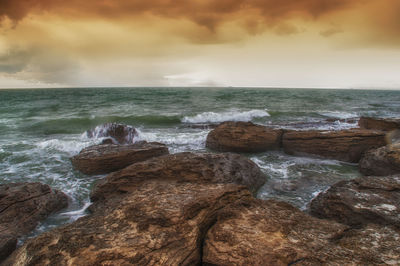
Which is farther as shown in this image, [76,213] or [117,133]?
[117,133]

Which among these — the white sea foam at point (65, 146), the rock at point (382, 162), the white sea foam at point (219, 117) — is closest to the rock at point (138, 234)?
the rock at point (382, 162)

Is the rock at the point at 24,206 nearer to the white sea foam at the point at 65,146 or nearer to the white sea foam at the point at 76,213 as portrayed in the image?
the white sea foam at the point at 76,213

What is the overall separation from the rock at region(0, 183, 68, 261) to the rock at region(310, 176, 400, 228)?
17.3 feet

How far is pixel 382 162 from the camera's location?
20.5 feet

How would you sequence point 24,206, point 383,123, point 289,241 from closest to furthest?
1. point 289,241
2. point 24,206
3. point 383,123

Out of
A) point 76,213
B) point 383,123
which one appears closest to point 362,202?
point 76,213

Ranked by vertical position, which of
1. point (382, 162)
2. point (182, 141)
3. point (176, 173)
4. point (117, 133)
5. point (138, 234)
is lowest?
point (182, 141)

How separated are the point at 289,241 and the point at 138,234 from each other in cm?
170

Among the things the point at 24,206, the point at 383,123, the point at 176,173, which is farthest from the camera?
the point at 383,123

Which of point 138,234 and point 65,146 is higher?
point 138,234

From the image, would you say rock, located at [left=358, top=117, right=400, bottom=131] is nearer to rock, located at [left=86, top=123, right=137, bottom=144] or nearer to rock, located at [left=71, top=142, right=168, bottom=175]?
rock, located at [left=71, top=142, right=168, bottom=175]

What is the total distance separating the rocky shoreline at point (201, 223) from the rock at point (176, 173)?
0.02 metres

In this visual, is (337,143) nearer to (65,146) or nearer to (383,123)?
(383,123)

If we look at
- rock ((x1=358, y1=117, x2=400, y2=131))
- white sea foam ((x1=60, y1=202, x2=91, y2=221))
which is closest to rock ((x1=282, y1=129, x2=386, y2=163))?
rock ((x1=358, y1=117, x2=400, y2=131))
